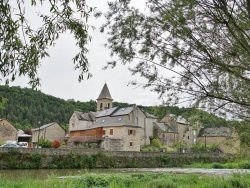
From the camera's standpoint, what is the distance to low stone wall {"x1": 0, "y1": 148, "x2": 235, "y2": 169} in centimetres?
2789

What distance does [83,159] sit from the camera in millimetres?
31766

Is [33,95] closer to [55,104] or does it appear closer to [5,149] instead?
[55,104]

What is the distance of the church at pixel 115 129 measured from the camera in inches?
1791

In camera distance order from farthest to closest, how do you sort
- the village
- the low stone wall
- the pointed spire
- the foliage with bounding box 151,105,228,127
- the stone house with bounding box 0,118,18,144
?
Answer: the pointed spire → the stone house with bounding box 0,118,18,144 → the village → the low stone wall → the foliage with bounding box 151,105,228,127

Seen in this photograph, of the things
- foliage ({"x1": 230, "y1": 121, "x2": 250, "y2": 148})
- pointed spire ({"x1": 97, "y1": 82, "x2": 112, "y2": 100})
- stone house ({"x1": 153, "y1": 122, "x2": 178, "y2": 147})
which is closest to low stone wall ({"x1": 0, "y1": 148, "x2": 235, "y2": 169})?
foliage ({"x1": 230, "y1": 121, "x2": 250, "y2": 148})

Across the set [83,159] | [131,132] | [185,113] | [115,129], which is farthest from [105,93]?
[185,113]

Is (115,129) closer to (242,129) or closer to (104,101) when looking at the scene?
(104,101)

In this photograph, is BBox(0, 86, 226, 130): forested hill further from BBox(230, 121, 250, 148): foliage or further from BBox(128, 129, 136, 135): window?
BBox(230, 121, 250, 148): foliage

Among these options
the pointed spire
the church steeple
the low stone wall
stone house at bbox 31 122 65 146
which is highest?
the pointed spire

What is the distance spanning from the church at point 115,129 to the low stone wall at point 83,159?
696 cm

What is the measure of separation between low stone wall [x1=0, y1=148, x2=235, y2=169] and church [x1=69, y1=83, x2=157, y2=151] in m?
6.96

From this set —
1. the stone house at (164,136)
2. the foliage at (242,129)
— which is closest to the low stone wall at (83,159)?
the foliage at (242,129)

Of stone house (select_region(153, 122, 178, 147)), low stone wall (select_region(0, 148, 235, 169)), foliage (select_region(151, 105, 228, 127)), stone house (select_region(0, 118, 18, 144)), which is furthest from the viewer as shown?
stone house (select_region(153, 122, 178, 147))

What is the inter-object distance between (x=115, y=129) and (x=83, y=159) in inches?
621
